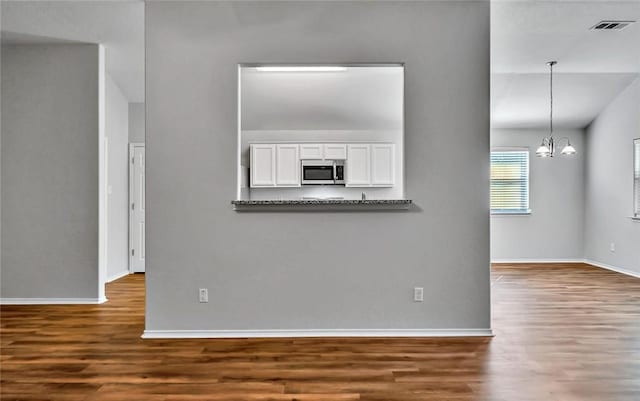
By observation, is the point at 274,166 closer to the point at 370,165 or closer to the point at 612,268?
the point at 370,165

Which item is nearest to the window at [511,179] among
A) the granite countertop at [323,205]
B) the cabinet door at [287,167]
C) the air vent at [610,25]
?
the cabinet door at [287,167]

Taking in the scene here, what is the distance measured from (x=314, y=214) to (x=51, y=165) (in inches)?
124

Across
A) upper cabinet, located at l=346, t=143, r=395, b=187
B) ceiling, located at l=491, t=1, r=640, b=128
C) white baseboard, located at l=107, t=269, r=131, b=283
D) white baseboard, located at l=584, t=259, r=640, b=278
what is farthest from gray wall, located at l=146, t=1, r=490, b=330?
white baseboard, located at l=584, t=259, r=640, b=278

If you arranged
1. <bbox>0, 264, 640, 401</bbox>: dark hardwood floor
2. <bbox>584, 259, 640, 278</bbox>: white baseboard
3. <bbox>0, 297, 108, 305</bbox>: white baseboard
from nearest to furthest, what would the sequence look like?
<bbox>0, 264, 640, 401</bbox>: dark hardwood floor < <bbox>0, 297, 108, 305</bbox>: white baseboard < <bbox>584, 259, 640, 278</bbox>: white baseboard

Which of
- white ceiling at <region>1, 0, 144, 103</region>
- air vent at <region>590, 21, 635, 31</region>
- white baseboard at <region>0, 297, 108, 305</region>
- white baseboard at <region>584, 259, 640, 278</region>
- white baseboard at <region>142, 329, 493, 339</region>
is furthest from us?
white baseboard at <region>584, 259, 640, 278</region>

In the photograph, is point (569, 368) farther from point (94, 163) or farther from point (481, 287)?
Answer: point (94, 163)

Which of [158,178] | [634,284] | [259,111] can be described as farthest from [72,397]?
[634,284]

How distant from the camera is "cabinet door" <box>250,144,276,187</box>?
7.46m

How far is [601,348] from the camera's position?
3.36 metres

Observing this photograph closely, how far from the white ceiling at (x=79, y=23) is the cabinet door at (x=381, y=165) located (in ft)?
12.4

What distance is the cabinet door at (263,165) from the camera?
7.46 metres

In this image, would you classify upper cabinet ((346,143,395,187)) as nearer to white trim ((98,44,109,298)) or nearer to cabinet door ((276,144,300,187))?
cabinet door ((276,144,300,187))

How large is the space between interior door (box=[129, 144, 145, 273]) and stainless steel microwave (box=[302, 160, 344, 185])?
8.37 ft

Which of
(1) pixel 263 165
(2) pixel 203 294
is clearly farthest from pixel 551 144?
(2) pixel 203 294
